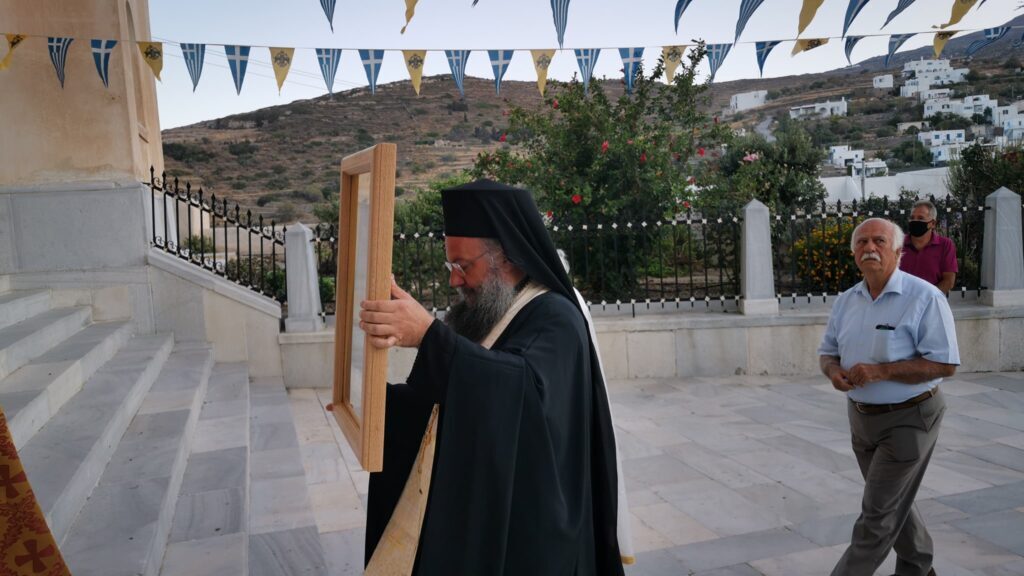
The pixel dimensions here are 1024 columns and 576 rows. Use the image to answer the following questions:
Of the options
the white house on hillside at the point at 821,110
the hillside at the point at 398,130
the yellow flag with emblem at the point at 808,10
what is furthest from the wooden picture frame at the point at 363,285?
the white house on hillside at the point at 821,110

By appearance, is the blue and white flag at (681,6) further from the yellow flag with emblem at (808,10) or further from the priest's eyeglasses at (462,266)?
the priest's eyeglasses at (462,266)

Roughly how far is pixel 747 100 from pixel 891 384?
53184 millimetres

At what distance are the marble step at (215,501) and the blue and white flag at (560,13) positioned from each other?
12.8ft

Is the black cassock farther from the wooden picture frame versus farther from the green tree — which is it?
the green tree

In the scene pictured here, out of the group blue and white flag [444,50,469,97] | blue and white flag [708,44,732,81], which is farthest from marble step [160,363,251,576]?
blue and white flag [708,44,732,81]

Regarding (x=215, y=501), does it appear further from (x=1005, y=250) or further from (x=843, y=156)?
(x=843, y=156)

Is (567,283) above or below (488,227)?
below

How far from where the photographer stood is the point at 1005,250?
8383 millimetres

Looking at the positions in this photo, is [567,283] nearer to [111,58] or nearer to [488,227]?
[488,227]

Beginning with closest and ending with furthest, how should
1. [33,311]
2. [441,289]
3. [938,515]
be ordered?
[938,515] < [33,311] < [441,289]

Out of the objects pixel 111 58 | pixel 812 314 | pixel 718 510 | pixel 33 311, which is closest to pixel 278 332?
pixel 33 311

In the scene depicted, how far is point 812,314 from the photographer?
27.8 ft

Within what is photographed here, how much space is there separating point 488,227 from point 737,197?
1142 cm

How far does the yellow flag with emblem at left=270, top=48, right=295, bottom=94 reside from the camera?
25.3 ft
